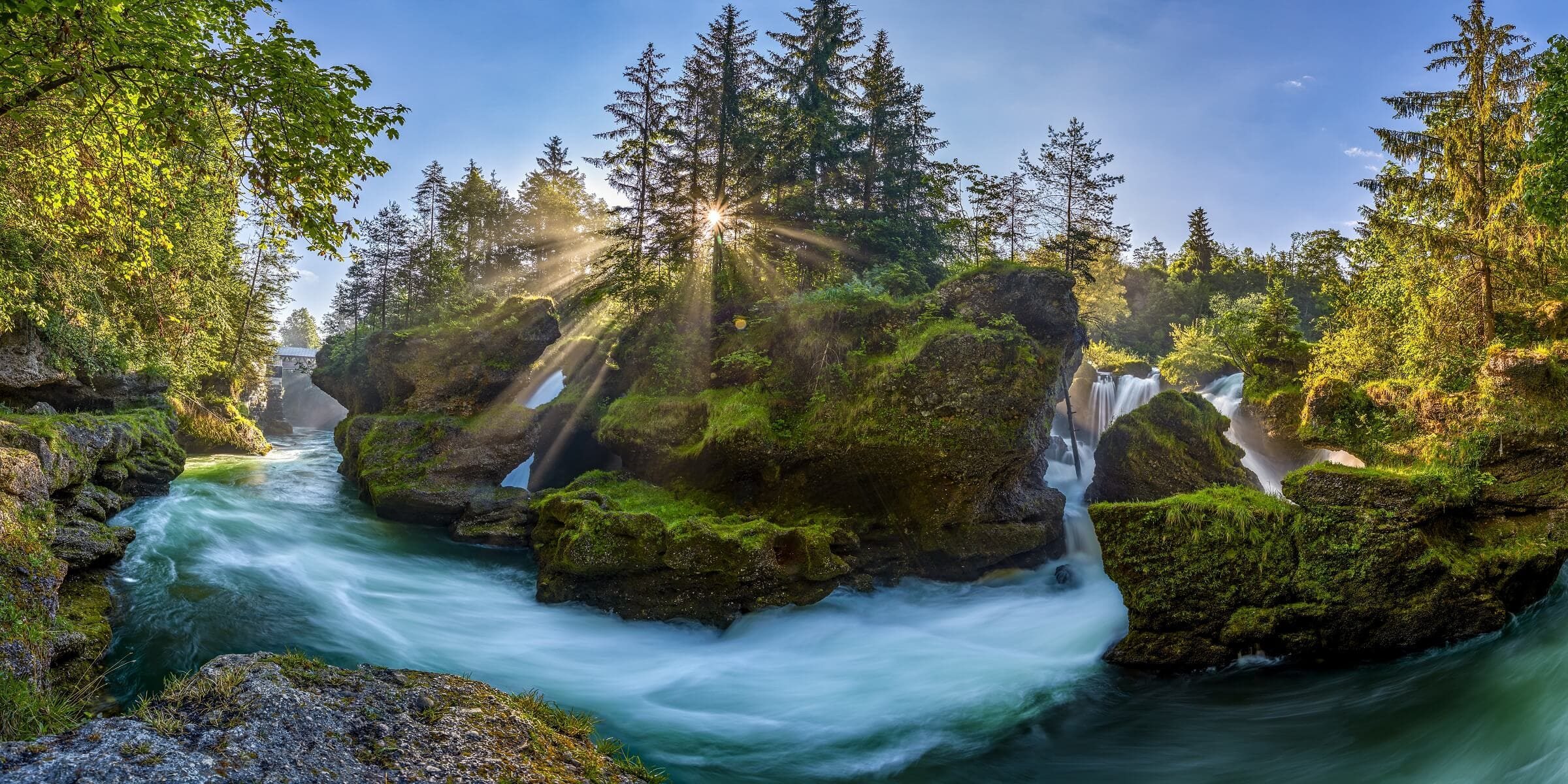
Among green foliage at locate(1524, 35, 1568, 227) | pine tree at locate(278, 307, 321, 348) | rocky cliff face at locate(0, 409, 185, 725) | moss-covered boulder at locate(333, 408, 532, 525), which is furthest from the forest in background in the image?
pine tree at locate(278, 307, 321, 348)

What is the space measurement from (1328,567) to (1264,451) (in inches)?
481

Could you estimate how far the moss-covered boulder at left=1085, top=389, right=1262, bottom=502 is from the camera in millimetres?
15945

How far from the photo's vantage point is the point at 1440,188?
52.4 ft

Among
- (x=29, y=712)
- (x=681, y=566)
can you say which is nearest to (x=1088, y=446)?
(x=681, y=566)

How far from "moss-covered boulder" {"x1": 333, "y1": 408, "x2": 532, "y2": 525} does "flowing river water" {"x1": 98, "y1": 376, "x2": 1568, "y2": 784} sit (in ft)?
9.29

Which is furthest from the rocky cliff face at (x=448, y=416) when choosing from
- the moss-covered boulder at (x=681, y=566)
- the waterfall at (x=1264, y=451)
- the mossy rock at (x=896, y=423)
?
the waterfall at (x=1264, y=451)

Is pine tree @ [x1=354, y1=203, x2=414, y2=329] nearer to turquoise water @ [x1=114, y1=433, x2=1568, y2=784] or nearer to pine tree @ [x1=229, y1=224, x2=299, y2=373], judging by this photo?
pine tree @ [x1=229, y1=224, x2=299, y2=373]

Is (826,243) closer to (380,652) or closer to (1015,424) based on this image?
(1015,424)

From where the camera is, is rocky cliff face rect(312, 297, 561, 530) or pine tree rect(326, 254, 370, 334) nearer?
rocky cliff face rect(312, 297, 561, 530)

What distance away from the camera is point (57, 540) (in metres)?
8.32

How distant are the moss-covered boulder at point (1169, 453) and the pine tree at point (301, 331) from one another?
363 feet

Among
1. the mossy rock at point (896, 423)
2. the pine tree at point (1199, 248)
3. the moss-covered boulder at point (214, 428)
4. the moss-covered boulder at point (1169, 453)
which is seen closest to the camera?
the mossy rock at point (896, 423)

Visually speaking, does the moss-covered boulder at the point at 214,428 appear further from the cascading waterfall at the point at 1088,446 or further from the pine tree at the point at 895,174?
the cascading waterfall at the point at 1088,446

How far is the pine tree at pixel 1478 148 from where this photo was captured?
1432cm
